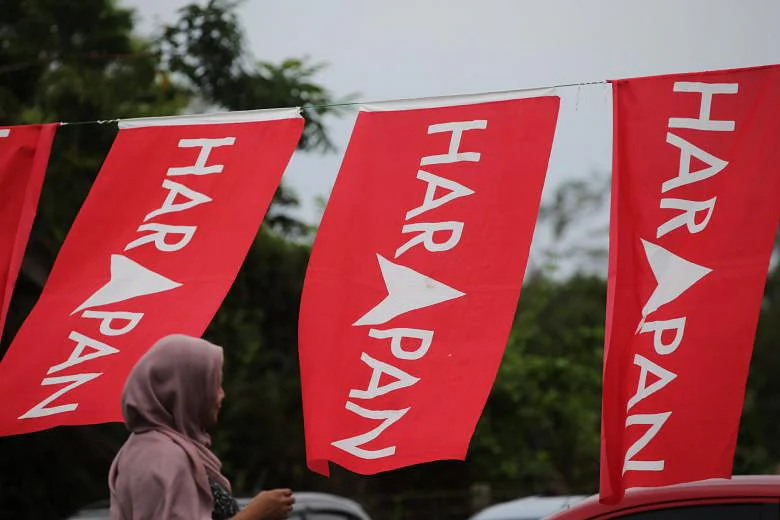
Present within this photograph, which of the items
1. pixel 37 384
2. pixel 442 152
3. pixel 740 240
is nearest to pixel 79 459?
pixel 37 384

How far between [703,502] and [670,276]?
98 centimetres

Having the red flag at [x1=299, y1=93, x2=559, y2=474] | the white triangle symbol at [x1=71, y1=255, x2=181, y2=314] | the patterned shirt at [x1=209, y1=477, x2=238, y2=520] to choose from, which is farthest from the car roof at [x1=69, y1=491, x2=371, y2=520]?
the patterned shirt at [x1=209, y1=477, x2=238, y2=520]

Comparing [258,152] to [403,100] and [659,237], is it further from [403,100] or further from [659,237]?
[659,237]

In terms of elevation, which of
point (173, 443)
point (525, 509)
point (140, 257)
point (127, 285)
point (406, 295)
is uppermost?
point (140, 257)

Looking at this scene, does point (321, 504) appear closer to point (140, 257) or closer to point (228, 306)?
point (140, 257)

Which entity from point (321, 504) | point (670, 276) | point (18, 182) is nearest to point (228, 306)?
point (321, 504)

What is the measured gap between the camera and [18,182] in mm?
5777

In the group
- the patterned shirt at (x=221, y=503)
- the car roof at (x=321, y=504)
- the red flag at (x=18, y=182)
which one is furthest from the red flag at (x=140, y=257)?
the car roof at (x=321, y=504)

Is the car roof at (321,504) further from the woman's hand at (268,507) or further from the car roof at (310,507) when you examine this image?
the woman's hand at (268,507)

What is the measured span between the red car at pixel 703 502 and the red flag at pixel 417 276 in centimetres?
76

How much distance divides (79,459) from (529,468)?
11.9 m

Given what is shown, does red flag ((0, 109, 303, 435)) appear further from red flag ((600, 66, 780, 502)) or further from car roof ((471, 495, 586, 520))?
car roof ((471, 495, 586, 520))

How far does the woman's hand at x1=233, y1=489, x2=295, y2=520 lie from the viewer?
336 cm

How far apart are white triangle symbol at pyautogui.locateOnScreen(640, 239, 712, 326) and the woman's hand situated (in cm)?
189
